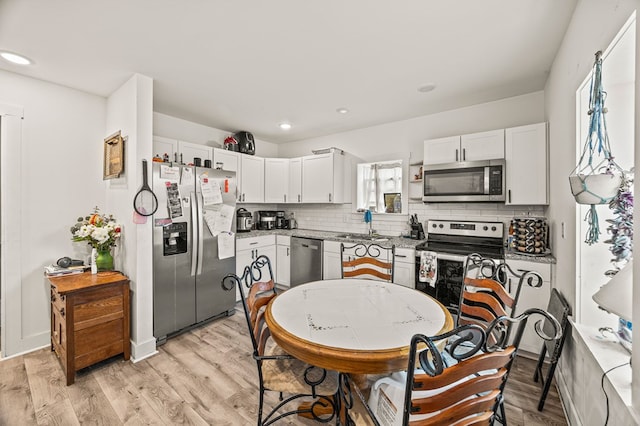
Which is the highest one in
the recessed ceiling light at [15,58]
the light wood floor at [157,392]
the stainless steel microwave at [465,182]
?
the recessed ceiling light at [15,58]

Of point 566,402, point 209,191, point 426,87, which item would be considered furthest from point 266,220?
point 566,402

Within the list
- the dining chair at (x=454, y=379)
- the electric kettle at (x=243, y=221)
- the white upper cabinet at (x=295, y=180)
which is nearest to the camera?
the dining chair at (x=454, y=379)

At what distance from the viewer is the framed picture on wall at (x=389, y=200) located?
3.76 m

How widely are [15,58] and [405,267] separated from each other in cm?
394

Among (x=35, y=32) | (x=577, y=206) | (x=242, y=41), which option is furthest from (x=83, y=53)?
(x=577, y=206)

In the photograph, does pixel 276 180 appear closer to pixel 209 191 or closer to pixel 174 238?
pixel 209 191

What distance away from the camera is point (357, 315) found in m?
1.50

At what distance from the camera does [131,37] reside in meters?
1.88

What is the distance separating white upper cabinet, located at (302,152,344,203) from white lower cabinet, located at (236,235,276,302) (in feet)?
2.86

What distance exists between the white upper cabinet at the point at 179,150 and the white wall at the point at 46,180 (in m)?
0.56

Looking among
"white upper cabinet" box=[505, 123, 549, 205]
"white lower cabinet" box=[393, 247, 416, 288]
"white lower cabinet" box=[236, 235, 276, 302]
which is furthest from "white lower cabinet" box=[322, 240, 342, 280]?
"white upper cabinet" box=[505, 123, 549, 205]

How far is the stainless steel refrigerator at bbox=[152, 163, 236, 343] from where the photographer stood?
8.46 ft

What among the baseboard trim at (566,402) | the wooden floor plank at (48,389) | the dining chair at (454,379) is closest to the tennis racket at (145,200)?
the wooden floor plank at (48,389)

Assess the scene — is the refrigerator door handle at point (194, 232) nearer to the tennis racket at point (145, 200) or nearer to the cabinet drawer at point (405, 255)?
the tennis racket at point (145, 200)
